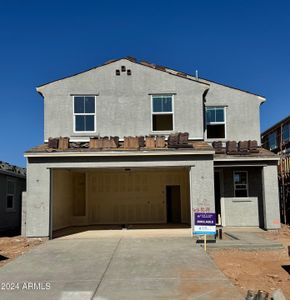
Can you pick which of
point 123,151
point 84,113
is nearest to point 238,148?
point 123,151

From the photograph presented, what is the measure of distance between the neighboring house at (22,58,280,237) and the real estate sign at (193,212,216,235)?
197cm

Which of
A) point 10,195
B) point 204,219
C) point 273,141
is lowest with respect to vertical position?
point 204,219

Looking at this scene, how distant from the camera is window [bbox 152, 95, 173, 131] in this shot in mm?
17922

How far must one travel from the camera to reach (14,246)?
1407 cm

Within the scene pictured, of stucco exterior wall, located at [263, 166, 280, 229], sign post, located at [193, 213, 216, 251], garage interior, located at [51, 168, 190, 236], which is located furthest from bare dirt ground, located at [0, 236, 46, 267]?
stucco exterior wall, located at [263, 166, 280, 229]

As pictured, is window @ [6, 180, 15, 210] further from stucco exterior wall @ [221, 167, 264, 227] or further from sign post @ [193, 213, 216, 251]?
sign post @ [193, 213, 216, 251]

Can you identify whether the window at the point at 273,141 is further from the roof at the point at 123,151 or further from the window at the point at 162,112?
the roof at the point at 123,151

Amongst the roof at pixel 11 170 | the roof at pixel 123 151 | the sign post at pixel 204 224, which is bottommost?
the sign post at pixel 204 224

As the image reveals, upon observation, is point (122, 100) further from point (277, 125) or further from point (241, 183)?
point (277, 125)

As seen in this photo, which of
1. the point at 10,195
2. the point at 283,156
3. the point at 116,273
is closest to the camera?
the point at 116,273

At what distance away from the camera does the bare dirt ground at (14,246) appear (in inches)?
468

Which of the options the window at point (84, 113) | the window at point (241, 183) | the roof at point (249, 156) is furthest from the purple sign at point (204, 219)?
the window at point (84, 113)

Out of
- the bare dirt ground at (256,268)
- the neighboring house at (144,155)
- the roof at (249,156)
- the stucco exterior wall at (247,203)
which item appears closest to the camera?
the bare dirt ground at (256,268)

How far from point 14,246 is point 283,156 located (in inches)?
607
